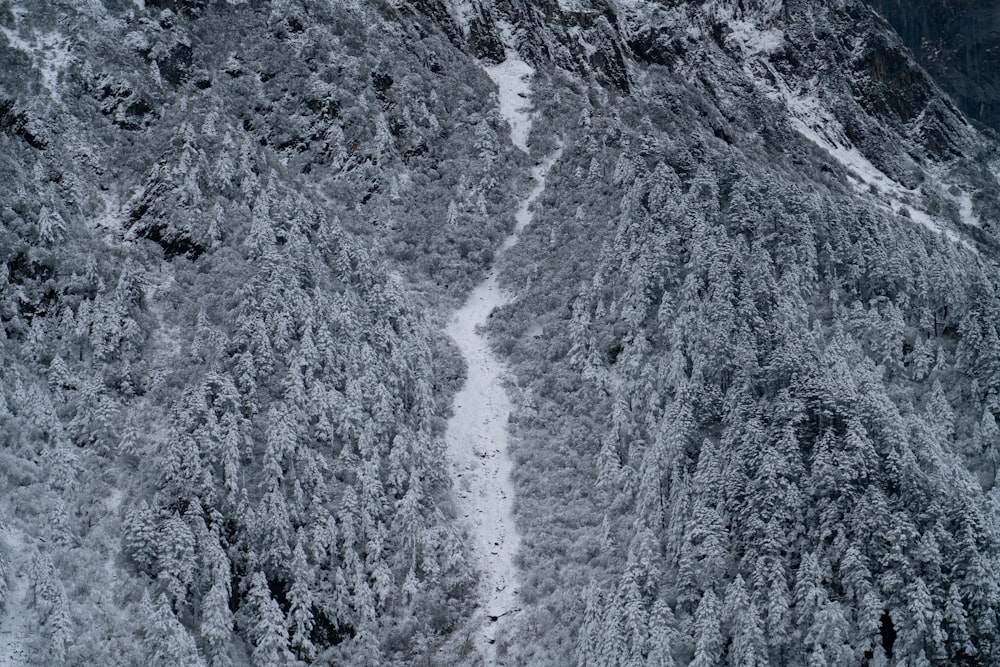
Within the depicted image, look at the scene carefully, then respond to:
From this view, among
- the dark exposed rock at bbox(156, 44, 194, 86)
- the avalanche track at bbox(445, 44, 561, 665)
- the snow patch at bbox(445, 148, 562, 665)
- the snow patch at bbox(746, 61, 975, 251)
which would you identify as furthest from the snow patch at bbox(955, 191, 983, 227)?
the dark exposed rock at bbox(156, 44, 194, 86)

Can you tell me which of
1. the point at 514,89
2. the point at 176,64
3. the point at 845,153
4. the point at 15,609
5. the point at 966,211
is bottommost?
the point at 176,64

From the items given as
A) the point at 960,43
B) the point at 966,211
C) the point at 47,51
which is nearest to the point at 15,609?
the point at 47,51

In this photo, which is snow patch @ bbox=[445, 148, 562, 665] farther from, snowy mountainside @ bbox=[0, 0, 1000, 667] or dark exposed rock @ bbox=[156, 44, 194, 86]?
dark exposed rock @ bbox=[156, 44, 194, 86]

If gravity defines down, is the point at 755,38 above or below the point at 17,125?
above

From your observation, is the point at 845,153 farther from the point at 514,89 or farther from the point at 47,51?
the point at 47,51

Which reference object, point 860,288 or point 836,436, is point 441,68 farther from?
point 836,436

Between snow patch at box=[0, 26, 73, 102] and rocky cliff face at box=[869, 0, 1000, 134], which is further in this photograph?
rocky cliff face at box=[869, 0, 1000, 134]

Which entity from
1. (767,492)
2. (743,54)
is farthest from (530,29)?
(767,492)

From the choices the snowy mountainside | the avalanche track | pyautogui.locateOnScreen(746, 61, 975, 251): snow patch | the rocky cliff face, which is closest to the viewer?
the snowy mountainside
